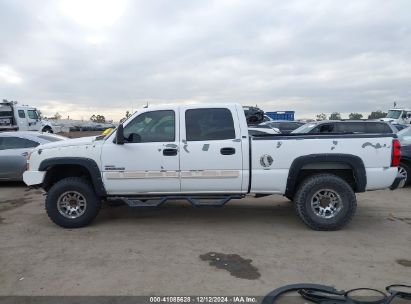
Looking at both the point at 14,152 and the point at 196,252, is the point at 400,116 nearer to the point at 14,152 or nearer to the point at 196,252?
the point at 14,152

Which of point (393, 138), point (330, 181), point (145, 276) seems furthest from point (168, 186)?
point (393, 138)

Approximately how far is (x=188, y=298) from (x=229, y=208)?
3958 millimetres

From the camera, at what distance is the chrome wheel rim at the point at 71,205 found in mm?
6680

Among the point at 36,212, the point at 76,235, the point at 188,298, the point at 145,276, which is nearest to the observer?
the point at 188,298

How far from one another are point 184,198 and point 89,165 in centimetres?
153

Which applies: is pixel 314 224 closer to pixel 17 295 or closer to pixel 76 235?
pixel 76 235

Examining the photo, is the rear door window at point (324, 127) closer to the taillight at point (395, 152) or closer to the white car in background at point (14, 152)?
the taillight at point (395, 152)

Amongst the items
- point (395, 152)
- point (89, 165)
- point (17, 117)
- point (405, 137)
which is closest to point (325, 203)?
point (395, 152)

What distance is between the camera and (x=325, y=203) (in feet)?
21.2

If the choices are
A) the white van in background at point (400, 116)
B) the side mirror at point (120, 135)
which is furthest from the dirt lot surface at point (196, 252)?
the white van in background at point (400, 116)

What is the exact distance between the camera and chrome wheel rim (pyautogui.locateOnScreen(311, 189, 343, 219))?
643cm

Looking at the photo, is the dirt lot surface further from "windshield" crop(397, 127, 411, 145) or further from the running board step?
"windshield" crop(397, 127, 411, 145)

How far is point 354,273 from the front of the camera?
4.74 meters

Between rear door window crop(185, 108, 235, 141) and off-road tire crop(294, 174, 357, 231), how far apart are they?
1.38 meters
